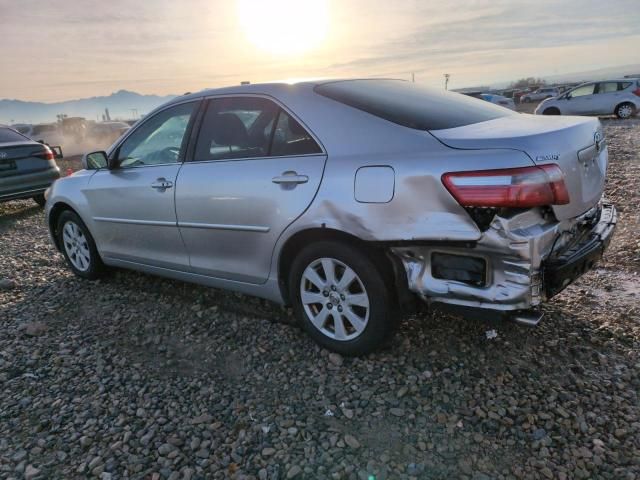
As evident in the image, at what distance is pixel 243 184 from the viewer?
10.2 feet

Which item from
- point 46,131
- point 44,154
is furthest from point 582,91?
point 46,131

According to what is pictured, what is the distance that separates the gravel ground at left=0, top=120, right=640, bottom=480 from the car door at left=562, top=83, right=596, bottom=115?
55.9 ft

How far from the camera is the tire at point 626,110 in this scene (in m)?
18.0

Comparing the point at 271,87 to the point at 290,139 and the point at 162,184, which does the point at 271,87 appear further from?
the point at 162,184

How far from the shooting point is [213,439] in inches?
95.7

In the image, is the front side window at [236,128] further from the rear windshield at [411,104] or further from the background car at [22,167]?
the background car at [22,167]

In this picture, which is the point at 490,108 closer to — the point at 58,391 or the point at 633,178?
the point at 58,391

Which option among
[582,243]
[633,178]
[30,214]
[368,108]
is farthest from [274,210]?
[30,214]

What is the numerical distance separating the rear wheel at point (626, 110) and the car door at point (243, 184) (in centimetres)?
1934

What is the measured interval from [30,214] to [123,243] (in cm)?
560

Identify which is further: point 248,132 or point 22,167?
point 22,167

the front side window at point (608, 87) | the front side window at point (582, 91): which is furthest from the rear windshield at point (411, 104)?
the front side window at point (608, 87)

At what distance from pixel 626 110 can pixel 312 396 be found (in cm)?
2000

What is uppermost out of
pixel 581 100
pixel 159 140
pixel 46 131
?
pixel 46 131
